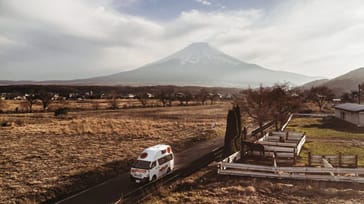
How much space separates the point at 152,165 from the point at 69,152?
11.4 meters

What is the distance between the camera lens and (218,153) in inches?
910

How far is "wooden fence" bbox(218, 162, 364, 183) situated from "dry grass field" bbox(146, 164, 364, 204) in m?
0.37

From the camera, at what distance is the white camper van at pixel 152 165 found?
50.8 ft

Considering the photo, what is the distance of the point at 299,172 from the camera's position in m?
16.3

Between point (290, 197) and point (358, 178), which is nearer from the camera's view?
point (290, 197)

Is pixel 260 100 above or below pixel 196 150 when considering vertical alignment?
above

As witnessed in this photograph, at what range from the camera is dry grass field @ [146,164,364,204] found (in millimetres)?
13398

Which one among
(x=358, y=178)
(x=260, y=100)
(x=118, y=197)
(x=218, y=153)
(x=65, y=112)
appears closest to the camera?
(x=118, y=197)

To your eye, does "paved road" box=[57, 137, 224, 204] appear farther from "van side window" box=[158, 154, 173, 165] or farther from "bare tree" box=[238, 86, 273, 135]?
"bare tree" box=[238, 86, 273, 135]

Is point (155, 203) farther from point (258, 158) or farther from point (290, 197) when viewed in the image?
point (258, 158)

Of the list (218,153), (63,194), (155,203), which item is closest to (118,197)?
(155,203)

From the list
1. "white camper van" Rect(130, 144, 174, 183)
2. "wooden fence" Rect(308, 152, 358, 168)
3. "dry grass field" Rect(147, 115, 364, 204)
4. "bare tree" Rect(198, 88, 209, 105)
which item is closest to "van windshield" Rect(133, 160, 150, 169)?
"white camper van" Rect(130, 144, 174, 183)

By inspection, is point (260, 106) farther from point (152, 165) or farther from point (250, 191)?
point (152, 165)

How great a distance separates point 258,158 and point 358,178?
7375mm
